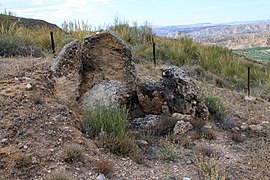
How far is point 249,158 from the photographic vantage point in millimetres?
4906

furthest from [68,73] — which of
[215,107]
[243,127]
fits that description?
[243,127]

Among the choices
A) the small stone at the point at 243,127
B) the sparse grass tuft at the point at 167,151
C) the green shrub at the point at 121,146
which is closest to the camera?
the green shrub at the point at 121,146

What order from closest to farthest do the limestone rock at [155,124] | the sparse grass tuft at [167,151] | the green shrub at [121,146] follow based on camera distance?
the green shrub at [121,146] < the sparse grass tuft at [167,151] < the limestone rock at [155,124]

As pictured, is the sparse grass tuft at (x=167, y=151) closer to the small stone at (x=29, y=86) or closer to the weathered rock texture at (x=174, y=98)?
the weathered rock texture at (x=174, y=98)

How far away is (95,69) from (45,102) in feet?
4.68

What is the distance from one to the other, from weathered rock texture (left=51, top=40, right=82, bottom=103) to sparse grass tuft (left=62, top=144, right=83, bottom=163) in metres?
1.31

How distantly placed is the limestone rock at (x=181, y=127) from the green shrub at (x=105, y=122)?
848 mm

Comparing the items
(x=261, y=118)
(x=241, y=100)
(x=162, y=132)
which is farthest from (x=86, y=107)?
(x=241, y=100)

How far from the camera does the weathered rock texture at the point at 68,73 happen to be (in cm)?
554

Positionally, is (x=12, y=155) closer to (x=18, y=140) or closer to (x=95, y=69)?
(x=18, y=140)

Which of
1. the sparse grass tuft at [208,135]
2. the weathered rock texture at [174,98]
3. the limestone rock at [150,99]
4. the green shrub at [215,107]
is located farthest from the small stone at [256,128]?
the limestone rock at [150,99]

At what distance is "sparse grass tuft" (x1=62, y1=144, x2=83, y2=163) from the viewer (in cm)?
414

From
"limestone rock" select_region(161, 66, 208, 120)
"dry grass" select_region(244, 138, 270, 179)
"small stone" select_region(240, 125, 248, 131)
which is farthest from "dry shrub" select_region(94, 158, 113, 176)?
"small stone" select_region(240, 125, 248, 131)

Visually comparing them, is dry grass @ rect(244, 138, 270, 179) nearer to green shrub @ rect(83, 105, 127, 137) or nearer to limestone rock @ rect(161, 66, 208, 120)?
limestone rock @ rect(161, 66, 208, 120)
